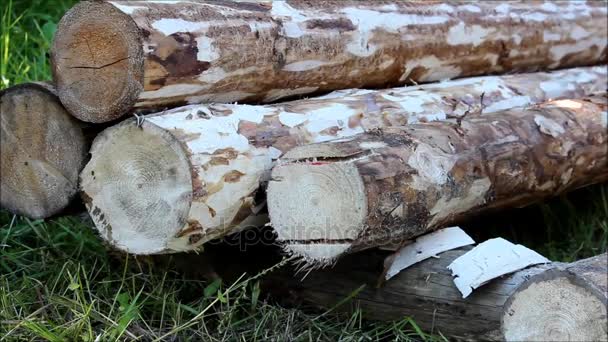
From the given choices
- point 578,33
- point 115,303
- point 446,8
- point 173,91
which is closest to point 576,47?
point 578,33

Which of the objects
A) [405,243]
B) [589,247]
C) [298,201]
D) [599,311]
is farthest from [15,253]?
[589,247]

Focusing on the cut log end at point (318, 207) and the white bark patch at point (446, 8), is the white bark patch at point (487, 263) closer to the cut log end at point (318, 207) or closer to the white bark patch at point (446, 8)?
the cut log end at point (318, 207)

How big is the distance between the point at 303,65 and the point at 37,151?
1.06 m

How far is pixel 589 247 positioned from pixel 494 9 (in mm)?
1230

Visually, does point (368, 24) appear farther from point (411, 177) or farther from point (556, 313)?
point (556, 313)

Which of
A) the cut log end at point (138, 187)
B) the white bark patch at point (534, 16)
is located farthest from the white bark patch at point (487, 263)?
the white bark patch at point (534, 16)

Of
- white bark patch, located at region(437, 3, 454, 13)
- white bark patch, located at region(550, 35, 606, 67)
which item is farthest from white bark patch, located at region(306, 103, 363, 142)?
white bark patch, located at region(550, 35, 606, 67)

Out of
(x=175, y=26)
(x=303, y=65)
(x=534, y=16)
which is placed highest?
(x=175, y=26)

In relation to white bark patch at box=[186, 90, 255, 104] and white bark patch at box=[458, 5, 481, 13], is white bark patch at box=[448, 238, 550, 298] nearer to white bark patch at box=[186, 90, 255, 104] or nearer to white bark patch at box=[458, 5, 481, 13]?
white bark patch at box=[186, 90, 255, 104]

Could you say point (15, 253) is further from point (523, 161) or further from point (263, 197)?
point (523, 161)

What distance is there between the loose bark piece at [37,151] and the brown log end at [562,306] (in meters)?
1.65

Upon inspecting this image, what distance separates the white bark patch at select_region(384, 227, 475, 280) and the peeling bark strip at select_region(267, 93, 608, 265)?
0.06 meters

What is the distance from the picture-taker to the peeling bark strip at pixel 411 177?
2.78m

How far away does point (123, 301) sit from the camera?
3.10 meters
